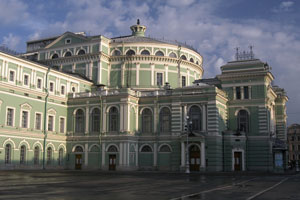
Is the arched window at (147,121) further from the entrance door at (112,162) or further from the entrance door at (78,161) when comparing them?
the entrance door at (78,161)

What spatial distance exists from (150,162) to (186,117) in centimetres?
901

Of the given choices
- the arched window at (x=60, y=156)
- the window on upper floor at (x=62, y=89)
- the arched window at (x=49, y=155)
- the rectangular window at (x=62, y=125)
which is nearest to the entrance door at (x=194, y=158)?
the arched window at (x=60, y=156)

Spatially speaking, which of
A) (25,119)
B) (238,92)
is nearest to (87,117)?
(25,119)

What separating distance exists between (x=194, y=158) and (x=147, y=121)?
9065mm

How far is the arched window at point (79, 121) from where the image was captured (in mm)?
57844

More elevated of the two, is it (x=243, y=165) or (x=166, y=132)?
(x=166, y=132)

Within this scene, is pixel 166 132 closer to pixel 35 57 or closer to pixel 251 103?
pixel 251 103

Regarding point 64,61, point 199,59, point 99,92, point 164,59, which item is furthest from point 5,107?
point 199,59

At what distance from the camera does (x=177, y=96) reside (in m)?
53.6

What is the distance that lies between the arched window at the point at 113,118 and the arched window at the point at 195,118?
423 inches

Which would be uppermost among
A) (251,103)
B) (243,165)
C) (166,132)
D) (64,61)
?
(64,61)

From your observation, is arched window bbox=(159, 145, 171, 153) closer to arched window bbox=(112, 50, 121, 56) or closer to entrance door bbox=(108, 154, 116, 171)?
entrance door bbox=(108, 154, 116, 171)

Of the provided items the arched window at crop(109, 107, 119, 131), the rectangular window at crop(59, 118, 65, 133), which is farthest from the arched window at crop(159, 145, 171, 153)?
the rectangular window at crop(59, 118, 65, 133)

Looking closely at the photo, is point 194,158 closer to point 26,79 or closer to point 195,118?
point 195,118
